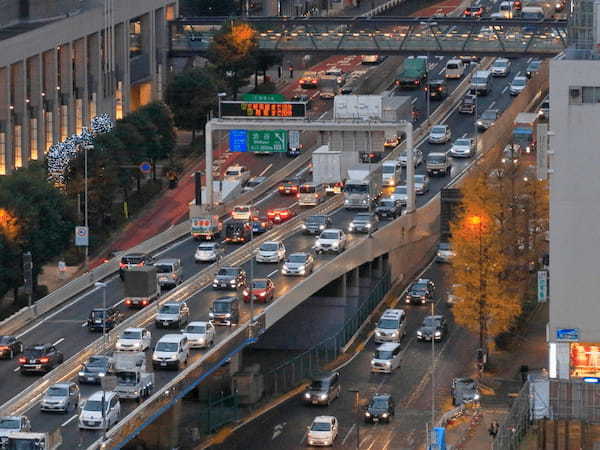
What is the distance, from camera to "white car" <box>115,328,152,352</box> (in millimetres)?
126562

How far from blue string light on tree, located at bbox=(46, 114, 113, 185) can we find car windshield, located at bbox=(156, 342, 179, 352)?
44.2 m

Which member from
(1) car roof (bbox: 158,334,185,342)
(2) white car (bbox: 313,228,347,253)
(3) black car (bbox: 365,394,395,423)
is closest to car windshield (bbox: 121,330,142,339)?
(1) car roof (bbox: 158,334,185,342)

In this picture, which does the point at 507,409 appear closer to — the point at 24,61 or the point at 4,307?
the point at 4,307

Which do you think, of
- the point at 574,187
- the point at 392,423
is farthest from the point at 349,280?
the point at 574,187

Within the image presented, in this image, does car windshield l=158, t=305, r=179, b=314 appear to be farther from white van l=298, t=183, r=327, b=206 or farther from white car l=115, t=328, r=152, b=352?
white van l=298, t=183, r=327, b=206

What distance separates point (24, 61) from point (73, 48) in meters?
13.3

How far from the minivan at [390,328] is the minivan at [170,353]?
21.5 m

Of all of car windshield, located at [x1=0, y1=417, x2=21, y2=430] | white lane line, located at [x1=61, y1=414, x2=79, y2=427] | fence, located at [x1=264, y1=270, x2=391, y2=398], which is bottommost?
fence, located at [x1=264, y1=270, x2=391, y2=398]

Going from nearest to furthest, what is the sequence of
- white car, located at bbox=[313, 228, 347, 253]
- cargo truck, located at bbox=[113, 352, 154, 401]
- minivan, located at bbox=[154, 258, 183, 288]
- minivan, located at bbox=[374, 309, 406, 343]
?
1. cargo truck, located at bbox=[113, 352, 154, 401]
2. minivan, located at bbox=[154, 258, 183, 288]
3. minivan, located at bbox=[374, 309, 406, 343]
4. white car, located at bbox=[313, 228, 347, 253]

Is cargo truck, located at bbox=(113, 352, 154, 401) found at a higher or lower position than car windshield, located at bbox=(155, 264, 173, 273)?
lower

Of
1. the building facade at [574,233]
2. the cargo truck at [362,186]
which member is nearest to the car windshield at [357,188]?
the cargo truck at [362,186]

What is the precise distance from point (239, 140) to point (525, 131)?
26.3 m

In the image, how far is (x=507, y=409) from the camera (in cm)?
12750

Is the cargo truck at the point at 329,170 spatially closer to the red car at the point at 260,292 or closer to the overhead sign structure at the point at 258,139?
the overhead sign structure at the point at 258,139
